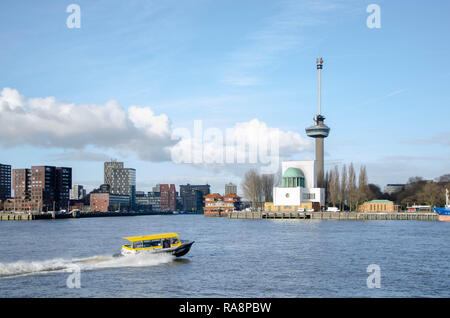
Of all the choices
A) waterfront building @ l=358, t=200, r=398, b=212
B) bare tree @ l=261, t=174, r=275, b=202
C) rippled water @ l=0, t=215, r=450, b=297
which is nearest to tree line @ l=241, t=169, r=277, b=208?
bare tree @ l=261, t=174, r=275, b=202

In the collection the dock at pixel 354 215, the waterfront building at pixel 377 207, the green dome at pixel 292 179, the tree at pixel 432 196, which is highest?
the green dome at pixel 292 179

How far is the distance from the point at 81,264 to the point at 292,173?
127m

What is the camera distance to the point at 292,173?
164 metres

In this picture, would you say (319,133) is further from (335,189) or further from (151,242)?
(151,242)

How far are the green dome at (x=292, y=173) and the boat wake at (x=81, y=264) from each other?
120 m

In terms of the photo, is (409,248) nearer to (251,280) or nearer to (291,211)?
(251,280)

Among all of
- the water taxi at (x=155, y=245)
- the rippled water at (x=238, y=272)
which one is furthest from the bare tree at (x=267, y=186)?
the water taxi at (x=155, y=245)

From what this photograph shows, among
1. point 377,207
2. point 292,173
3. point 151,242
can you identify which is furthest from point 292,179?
point 151,242

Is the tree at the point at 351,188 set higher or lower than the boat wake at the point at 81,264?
higher

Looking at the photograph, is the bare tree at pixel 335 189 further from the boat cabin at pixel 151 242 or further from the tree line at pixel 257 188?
the boat cabin at pixel 151 242

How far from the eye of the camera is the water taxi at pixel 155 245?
44.9 meters

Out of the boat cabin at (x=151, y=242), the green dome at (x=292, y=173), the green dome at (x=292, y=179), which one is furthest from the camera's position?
the green dome at (x=292, y=173)
